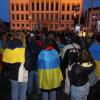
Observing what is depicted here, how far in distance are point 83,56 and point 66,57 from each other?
1.78 metres

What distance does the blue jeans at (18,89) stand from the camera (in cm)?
729

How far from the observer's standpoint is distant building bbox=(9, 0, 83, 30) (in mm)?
93562

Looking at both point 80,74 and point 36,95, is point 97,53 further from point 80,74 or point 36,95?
point 36,95

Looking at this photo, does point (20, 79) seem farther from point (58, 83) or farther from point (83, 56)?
point (83, 56)

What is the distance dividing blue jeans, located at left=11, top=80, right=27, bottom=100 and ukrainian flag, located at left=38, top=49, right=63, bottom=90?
40 cm

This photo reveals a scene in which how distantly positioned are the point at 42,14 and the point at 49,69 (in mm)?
87974

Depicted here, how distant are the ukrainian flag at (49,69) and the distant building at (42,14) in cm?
8614

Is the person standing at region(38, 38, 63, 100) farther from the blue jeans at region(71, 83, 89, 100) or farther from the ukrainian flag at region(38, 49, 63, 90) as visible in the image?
the blue jeans at region(71, 83, 89, 100)

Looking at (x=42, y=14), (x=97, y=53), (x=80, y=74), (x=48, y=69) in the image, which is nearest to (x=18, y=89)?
(x=48, y=69)

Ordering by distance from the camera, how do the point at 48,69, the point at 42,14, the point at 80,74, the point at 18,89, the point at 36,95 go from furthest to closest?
1. the point at 42,14
2. the point at 36,95
3. the point at 18,89
4. the point at 48,69
5. the point at 80,74

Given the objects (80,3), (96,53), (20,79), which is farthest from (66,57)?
(80,3)

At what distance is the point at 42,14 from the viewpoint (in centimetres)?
9456

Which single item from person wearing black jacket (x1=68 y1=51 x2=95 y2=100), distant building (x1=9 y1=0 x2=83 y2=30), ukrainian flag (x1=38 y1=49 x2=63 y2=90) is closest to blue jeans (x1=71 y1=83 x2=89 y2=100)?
person wearing black jacket (x1=68 y1=51 x2=95 y2=100)

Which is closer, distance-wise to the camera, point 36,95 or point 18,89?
point 18,89
